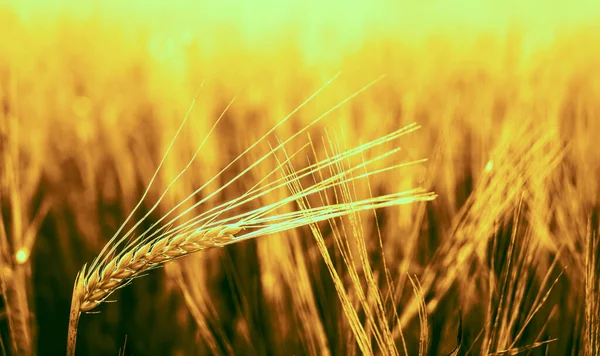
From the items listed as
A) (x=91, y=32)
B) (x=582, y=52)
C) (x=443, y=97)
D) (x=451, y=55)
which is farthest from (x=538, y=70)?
(x=91, y=32)

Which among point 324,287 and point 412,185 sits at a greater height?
point 412,185

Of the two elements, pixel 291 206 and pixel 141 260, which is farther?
pixel 291 206

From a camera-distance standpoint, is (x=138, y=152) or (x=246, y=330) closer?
(x=246, y=330)

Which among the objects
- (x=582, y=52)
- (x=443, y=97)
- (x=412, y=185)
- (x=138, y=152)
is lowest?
(x=412, y=185)

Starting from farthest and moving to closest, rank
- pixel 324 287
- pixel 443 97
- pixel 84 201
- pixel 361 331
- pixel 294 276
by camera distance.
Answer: pixel 443 97 → pixel 84 201 → pixel 324 287 → pixel 294 276 → pixel 361 331


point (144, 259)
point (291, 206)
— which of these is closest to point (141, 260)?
point (144, 259)

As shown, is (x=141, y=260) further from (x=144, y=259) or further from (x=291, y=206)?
(x=291, y=206)

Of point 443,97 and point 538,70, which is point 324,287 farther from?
point 538,70

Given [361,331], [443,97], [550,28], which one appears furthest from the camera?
[550,28]
